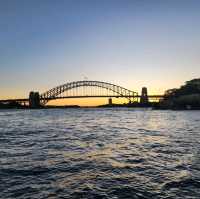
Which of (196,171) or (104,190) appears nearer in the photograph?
(104,190)

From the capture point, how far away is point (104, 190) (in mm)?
10328

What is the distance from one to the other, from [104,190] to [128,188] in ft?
2.77

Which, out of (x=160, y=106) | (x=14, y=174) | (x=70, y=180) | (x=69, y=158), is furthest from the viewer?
(x=160, y=106)

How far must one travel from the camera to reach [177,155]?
1677 cm

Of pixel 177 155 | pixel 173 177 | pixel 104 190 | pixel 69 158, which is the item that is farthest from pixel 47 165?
pixel 177 155

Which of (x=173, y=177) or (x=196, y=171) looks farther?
(x=196, y=171)

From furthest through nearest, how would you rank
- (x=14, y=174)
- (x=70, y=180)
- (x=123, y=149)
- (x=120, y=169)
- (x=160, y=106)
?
1. (x=160, y=106)
2. (x=123, y=149)
3. (x=120, y=169)
4. (x=14, y=174)
5. (x=70, y=180)

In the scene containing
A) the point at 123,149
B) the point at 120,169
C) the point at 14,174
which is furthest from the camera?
the point at 123,149

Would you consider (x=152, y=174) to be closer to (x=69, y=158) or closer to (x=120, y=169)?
(x=120, y=169)

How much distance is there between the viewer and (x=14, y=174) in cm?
1246

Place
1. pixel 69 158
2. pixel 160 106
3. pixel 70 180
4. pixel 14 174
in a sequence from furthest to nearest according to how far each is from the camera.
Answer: pixel 160 106, pixel 69 158, pixel 14 174, pixel 70 180

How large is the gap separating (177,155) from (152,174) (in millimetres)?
4670

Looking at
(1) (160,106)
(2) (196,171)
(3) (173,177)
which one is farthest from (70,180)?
(1) (160,106)

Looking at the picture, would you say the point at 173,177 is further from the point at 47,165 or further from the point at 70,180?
the point at 47,165
